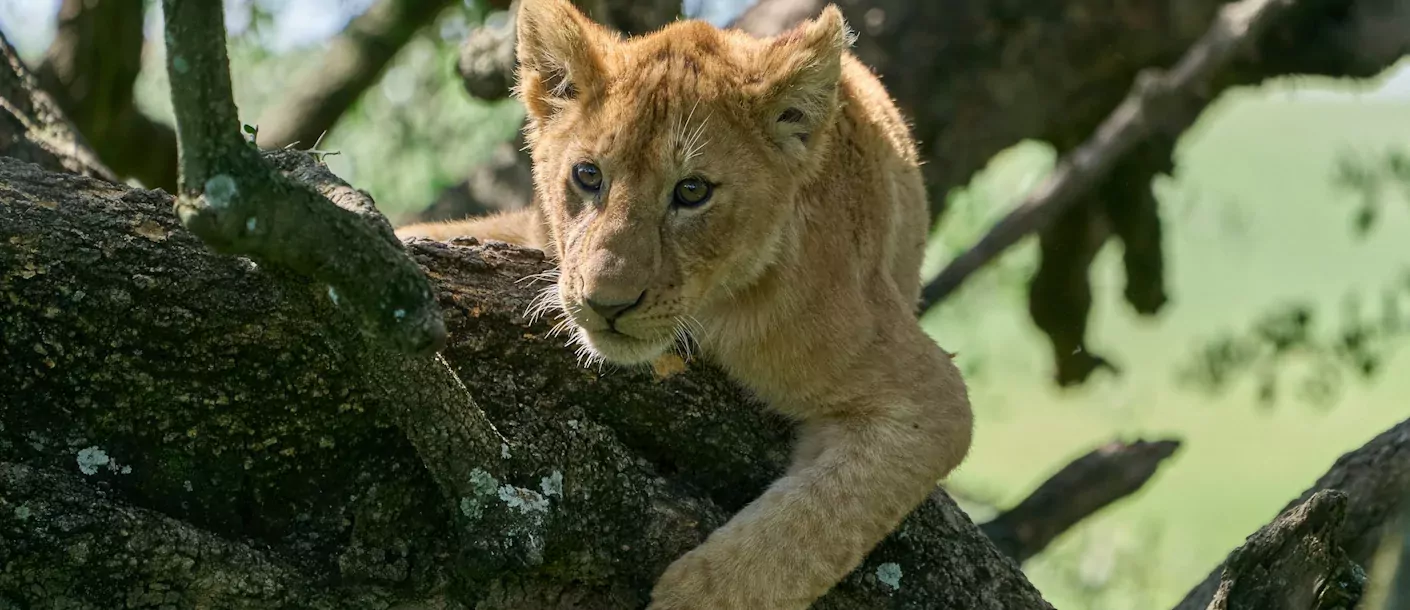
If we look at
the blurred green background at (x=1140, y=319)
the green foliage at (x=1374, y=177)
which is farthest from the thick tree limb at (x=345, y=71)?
the green foliage at (x=1374, y=177)

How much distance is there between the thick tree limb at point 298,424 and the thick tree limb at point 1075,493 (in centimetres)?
393

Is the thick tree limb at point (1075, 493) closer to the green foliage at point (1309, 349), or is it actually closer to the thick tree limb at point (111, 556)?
the green foliage at point (1309, 349)

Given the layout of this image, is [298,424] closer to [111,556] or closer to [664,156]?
[111,556]

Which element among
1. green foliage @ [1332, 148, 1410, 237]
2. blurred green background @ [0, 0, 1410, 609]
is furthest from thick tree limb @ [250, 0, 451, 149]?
green foliage @ [1332, 148, 1410, 237]

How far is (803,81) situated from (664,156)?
59cm

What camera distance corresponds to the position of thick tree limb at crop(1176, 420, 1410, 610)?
14.8ft

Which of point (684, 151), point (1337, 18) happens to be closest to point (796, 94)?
point (684, 151)

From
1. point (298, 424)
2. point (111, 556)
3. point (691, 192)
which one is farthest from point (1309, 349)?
point (111, 556)

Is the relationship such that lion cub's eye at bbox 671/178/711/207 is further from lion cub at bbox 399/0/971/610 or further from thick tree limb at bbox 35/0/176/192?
thick tree limb at bbox 35/0/176/192

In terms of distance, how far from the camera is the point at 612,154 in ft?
13.3

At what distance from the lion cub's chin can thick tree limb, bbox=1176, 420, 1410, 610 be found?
2.10 meters

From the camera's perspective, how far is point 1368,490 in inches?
179

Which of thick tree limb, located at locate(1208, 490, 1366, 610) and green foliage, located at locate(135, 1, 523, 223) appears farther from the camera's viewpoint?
green foliage, located at locate(135, 1, 523, 223)

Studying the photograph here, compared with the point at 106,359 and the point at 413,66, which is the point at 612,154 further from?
the point at 413,66
